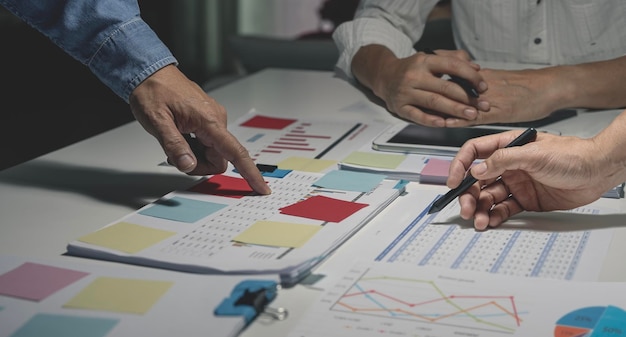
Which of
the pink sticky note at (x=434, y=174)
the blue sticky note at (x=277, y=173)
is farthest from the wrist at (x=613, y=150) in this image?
the blue sticky note at (x=277, y=173)

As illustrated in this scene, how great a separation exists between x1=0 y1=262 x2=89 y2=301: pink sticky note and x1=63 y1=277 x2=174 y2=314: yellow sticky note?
0.03 m

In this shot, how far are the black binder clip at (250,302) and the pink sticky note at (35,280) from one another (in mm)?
185

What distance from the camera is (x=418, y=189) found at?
129cm

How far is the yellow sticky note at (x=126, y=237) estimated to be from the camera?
1.02 m

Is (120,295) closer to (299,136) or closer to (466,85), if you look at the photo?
(299,136)

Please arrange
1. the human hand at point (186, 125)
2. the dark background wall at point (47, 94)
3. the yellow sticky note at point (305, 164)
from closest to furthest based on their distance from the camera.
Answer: the human hand at point (186, 125) < the yellow sticky note at point (305, 164) < the dark background wall at point (47, 94)

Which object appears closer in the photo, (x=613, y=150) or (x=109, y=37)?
(x=613, y=150)

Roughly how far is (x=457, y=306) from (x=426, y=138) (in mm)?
673

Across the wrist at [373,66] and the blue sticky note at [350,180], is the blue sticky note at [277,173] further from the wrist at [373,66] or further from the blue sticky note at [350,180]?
the wrist at [373,66]

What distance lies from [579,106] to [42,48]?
12.9 ft

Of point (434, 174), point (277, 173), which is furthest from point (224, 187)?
point (434, 174)

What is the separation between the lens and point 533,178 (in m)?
1.18

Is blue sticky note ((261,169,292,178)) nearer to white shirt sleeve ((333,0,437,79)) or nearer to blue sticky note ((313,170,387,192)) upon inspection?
blue sticky note ((313,170,387,192))

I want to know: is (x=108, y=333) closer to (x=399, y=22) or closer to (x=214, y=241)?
(x=214, y=241)
